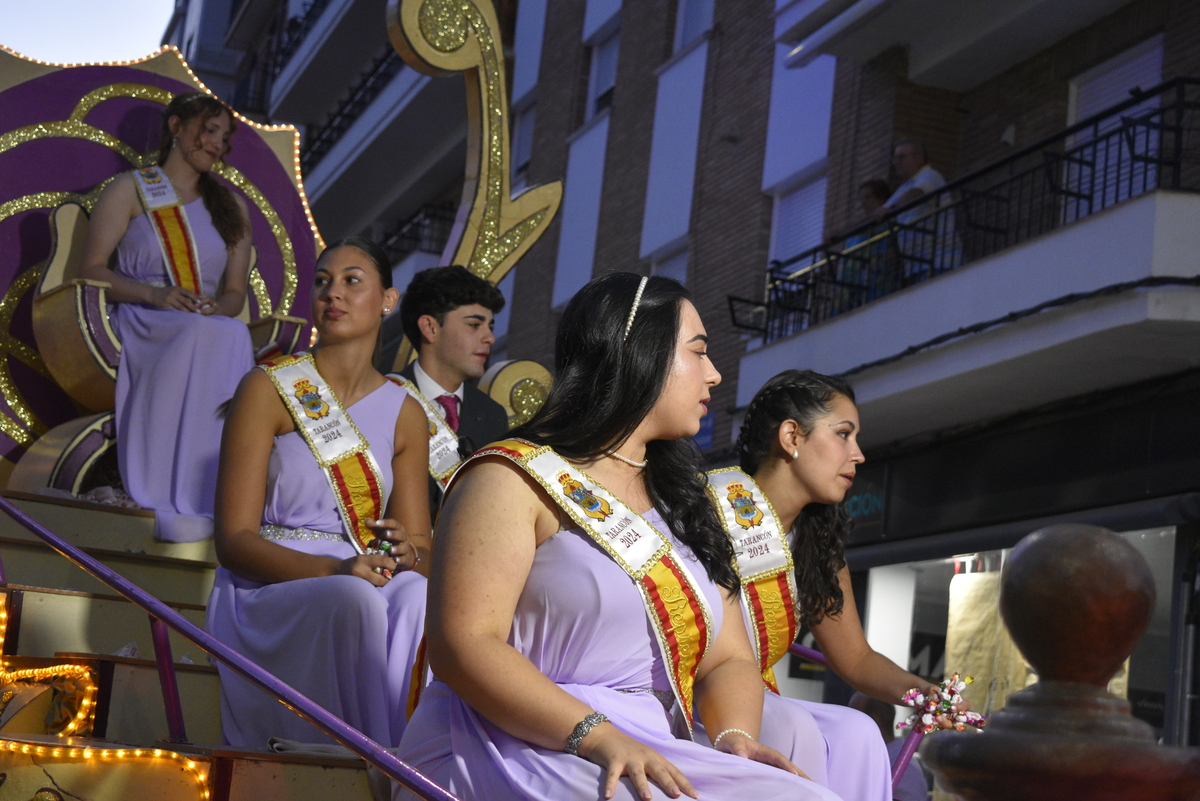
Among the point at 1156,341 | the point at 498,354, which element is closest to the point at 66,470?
the point at 1156,341

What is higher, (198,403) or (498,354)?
(498,354)

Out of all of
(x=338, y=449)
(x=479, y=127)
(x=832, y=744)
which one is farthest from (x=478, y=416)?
(x=832, y=744)

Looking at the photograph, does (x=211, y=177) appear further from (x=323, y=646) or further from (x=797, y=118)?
(x=797, y=118)

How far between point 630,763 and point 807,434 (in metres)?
2.01

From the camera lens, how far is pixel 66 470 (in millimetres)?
5543

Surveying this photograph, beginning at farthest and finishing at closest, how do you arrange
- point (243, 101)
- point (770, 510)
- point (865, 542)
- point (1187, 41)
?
1. point (243, 101)
2. point (865, 542)
3. point (1187, 41)
4. point (770, 510)

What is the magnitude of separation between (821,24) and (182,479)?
8668 millimetres

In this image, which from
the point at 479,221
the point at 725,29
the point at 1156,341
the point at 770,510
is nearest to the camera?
the point at 770,510

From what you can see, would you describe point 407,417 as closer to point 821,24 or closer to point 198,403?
point 198,403

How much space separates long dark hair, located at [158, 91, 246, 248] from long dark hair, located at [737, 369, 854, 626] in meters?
2.67

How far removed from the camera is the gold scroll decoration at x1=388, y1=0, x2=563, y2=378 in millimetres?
6637

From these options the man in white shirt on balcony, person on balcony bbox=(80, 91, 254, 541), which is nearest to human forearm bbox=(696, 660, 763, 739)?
person on balcony bbox=(80, 91, 254, 541)

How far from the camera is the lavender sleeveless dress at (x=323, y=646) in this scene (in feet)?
11.7

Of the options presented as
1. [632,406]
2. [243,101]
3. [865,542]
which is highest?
[243,101]
